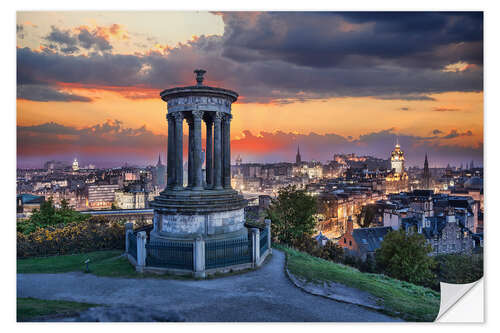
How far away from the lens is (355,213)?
9625 centimetres

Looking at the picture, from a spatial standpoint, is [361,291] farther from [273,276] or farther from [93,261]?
[93,261]

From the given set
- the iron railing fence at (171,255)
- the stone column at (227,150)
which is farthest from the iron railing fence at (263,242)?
the iron railing fence at (171,255)

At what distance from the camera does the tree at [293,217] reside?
23.3 meters

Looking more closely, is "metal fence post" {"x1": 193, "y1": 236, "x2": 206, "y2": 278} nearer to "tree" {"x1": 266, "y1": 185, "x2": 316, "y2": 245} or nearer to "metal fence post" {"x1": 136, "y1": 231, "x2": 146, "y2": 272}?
"metal fence post" {"x1": 136, "y1": 231, "x2": 146, "y2": 272}

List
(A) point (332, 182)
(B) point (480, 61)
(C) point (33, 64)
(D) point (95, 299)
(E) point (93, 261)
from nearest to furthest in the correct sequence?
(D) point (95, 299) < (B) point (480, 61) < (C) point (33, 64) < (E) point (93, 261) < (A) point (332, 182)

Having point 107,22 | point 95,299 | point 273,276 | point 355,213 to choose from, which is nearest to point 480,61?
point 273,276

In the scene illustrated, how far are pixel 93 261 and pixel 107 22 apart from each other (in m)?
9.44

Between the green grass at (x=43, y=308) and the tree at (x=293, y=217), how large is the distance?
14.5 meters

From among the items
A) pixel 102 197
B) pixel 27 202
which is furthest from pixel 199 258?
pixel 102 197

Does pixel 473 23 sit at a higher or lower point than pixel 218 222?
higher

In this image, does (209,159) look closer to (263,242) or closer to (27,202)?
(263,242)

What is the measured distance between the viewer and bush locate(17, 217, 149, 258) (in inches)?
653
